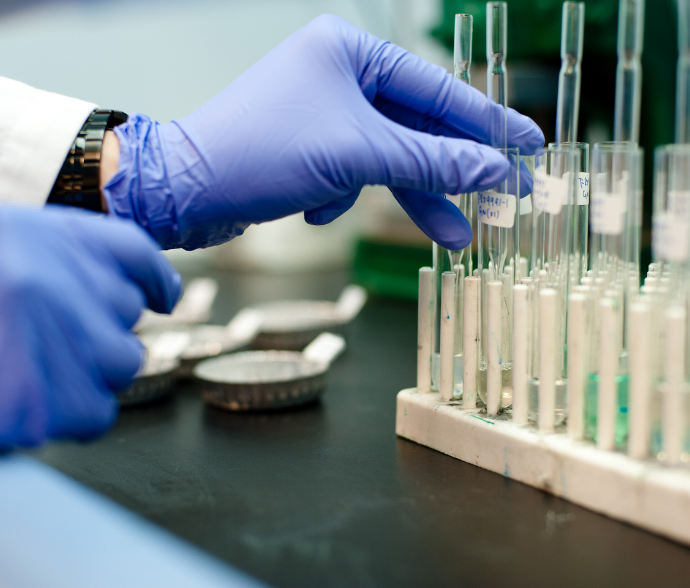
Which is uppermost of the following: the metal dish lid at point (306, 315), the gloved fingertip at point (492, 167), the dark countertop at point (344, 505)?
the gloved fingertip at point (492, 167)

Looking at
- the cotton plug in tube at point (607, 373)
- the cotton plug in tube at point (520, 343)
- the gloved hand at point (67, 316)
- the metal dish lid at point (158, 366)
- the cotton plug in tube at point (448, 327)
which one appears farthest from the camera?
the metal dish lid at point (158, 366)

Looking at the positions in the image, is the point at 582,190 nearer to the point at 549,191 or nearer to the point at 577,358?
the point at 549,191

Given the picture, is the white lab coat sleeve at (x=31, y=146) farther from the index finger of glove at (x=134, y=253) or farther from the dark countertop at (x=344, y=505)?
the dark countertop at (x=344, y=505)

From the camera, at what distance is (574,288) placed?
86 centimetres

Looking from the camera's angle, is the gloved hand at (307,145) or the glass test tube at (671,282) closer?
the glass test tube at (671,282)

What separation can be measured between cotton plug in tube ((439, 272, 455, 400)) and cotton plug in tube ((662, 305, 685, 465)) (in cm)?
33

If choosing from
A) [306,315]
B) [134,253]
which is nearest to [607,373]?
[134,253]

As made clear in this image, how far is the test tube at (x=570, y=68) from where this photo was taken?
87 centimetres

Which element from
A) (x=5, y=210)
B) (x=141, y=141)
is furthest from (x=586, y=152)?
(x=5, y=210)

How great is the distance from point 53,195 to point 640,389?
31.9 inches

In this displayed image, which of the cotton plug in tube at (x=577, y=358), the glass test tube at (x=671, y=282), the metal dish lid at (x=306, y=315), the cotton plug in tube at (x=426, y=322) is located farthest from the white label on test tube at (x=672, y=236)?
the metal dish lid at (x=306, y=315)

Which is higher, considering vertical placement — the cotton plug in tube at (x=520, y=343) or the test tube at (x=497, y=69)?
the test tube at (x=497, y=69)

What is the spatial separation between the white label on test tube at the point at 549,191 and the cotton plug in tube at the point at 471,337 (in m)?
0.14

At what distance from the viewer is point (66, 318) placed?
0.71 metres
